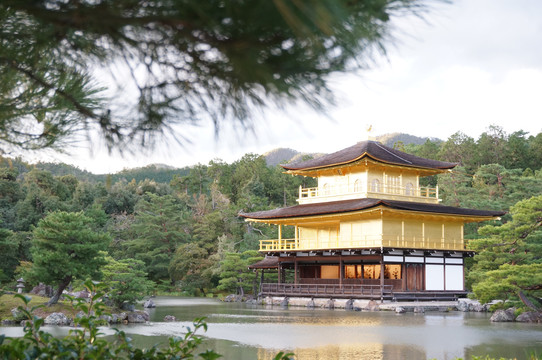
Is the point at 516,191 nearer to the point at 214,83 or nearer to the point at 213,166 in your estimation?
the point at 213,166

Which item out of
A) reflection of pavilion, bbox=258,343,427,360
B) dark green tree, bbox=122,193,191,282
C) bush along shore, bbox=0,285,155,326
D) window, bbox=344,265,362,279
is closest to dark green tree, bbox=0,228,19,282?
bush along shore, bbox=0,285,155,326

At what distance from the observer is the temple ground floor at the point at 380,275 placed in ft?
73.6

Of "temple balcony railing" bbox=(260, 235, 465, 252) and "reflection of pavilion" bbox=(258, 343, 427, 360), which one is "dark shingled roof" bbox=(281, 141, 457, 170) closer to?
"temple balcony railing" bbox=(260, 235, 465, 252)

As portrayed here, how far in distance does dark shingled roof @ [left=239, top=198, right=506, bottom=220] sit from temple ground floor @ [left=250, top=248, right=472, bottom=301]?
1.59 metres

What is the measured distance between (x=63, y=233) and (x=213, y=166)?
4017cm

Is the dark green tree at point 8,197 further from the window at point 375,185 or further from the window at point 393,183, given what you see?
the window at point 393,183

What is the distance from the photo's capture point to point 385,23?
2857 mm

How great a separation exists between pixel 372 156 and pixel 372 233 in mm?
3018

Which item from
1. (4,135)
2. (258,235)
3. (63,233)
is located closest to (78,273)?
(63,233)

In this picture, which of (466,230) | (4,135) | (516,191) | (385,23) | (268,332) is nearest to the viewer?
(385,23)

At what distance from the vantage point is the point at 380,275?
22.6 m

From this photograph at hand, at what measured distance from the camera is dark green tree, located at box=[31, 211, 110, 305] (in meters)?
15.2

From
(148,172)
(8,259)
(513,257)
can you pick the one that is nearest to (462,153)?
(148,172)

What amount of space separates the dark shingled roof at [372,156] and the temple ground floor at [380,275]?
380 cm
